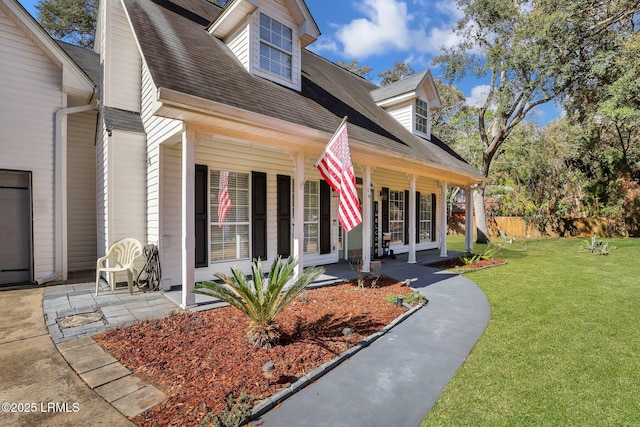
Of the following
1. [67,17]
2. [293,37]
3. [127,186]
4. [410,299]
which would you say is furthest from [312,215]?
[67,17]

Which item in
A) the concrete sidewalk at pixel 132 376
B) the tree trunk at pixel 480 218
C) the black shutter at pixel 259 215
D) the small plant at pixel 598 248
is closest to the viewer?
the concrete sidewalk at pixel 132 376

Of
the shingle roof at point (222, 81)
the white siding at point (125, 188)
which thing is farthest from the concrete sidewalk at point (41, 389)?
the shingle roof at point (222, 81)

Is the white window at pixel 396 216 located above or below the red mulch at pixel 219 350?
above

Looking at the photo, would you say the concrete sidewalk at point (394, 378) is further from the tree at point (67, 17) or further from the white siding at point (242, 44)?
the tree at point (67, 17)

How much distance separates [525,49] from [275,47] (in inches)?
525

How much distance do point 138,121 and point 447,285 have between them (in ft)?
24.3

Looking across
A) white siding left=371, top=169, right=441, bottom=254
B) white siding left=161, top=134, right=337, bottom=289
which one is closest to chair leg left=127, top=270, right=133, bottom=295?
white siding left=161, top=134, right=337, bottom=289

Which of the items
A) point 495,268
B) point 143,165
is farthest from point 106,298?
point 495,268

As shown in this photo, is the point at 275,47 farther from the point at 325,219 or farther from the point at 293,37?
the point at 325,219

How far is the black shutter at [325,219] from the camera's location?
8.14m

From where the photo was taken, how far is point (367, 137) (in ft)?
23.2

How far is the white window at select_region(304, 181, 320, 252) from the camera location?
793 cm

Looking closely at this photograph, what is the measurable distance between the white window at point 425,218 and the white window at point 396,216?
1.31 metres

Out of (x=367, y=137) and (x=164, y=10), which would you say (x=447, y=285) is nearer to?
(x=367, y=137)
